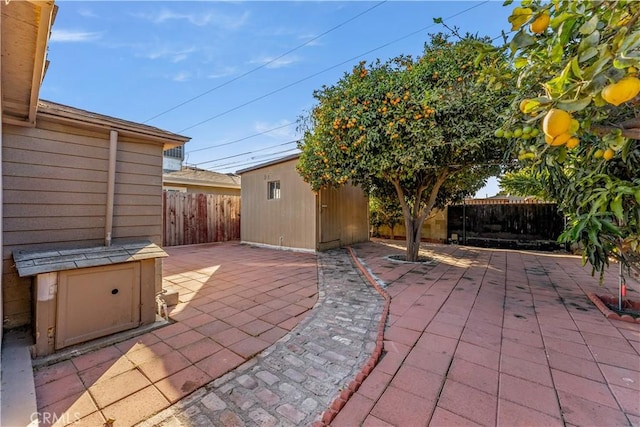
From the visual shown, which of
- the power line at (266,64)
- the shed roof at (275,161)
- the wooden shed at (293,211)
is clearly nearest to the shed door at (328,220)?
the wooden shed at (293,211)

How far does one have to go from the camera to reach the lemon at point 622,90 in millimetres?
788

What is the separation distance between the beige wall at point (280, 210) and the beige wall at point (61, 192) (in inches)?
176

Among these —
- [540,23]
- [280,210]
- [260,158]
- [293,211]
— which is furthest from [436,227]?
[260,158]

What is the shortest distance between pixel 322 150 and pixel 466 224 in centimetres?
625

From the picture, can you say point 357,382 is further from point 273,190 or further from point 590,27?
point 273,190

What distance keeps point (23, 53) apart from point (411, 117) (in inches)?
171

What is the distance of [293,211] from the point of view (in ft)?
24.3

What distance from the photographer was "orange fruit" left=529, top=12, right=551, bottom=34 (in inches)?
39.9

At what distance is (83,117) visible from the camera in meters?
2.49

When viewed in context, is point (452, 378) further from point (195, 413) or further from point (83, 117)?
point (83, 117)

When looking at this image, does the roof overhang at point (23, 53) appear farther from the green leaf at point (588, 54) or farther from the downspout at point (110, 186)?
Result: the green leaf at point (588, 54)

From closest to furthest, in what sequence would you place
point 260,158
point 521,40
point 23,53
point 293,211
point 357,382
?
point 521,40 < point 23,53 < point 357,382 < point 293,211 < point 260,158

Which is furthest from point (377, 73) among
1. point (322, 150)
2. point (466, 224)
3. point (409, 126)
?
point (466, 224)

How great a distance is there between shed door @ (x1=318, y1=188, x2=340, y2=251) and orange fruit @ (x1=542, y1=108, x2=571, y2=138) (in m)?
6.18
